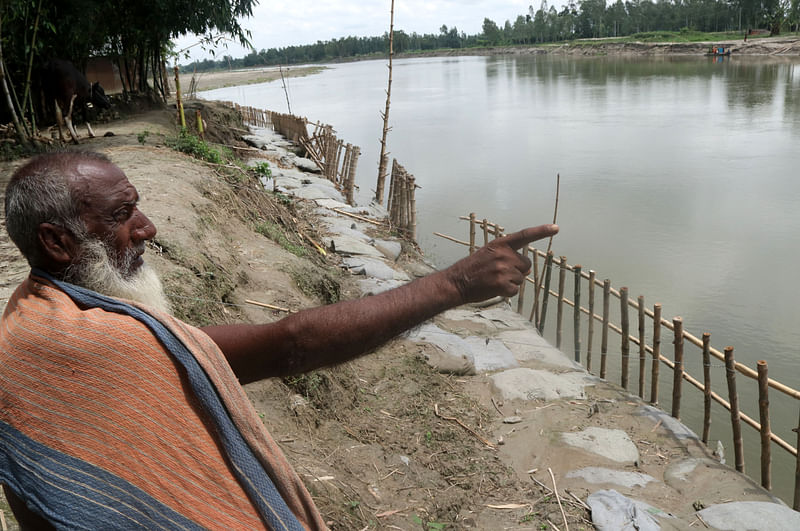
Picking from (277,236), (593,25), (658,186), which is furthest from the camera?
(593,25)

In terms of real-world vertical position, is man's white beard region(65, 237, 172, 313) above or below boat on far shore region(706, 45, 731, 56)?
below

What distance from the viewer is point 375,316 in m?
1.33

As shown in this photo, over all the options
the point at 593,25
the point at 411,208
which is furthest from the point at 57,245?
the point at 593,25

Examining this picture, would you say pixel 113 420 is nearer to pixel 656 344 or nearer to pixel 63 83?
pixel 656 344

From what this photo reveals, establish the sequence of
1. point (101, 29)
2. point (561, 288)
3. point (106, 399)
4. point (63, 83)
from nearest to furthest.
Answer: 1. point (106, 399)
2. point (561, 288)
3. point (63, 83)
4. point (101, 29)

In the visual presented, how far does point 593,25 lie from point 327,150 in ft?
248

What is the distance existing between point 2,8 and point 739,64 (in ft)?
136

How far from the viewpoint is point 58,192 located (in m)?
1.15

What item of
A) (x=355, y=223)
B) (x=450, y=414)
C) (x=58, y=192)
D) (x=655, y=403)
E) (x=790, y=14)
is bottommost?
(x=655, y=403)

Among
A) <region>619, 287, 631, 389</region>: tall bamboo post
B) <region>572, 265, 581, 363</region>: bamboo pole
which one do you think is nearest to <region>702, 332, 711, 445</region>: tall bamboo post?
<region>619, 287, 631, 389</region>: tall bamboo post

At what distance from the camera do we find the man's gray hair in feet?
3.71

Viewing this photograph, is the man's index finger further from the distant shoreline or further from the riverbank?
the distant shoreline

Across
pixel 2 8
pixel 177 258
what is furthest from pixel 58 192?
pixel 2 8

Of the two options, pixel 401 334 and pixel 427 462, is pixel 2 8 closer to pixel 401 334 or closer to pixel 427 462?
pixel 427 462
